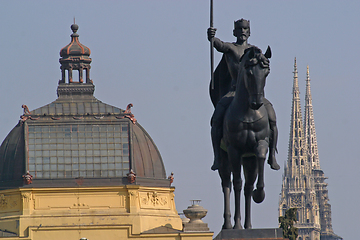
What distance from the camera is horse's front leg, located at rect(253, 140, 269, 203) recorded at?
30.9 meters

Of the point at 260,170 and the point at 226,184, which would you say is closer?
the point at 260,170

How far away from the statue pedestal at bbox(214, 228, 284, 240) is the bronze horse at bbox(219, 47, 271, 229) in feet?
1.90

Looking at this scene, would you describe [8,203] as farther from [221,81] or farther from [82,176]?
[221,81]

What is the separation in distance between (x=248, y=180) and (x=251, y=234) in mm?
1554

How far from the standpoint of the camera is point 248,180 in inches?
1261

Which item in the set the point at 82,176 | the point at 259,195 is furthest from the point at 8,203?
the point at 259,195

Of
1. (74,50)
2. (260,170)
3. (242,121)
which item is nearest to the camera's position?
(260,170)

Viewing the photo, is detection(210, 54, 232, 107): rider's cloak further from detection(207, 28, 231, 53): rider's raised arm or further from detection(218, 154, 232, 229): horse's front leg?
detection(218, 154, 232, 229): horse's front leg

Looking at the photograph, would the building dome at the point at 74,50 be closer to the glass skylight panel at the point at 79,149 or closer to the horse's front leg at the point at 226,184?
the glass skylight panel at the point at 79,149

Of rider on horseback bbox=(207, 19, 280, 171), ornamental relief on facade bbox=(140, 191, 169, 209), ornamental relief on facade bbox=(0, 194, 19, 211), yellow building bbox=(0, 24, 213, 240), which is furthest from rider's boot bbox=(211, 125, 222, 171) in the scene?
ornamental relief on facade bbox=(140, 191, 169, 209)

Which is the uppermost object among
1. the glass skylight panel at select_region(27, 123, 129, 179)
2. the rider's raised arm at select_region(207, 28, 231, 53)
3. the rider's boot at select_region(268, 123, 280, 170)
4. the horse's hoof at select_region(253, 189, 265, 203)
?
the glass skylight panel at select_region(27, 123, 129, 179)

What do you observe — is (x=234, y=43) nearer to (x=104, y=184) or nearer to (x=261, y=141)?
(x=261, y=141)

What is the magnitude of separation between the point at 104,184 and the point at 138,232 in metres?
5.36

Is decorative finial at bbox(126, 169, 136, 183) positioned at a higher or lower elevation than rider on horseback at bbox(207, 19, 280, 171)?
higher
